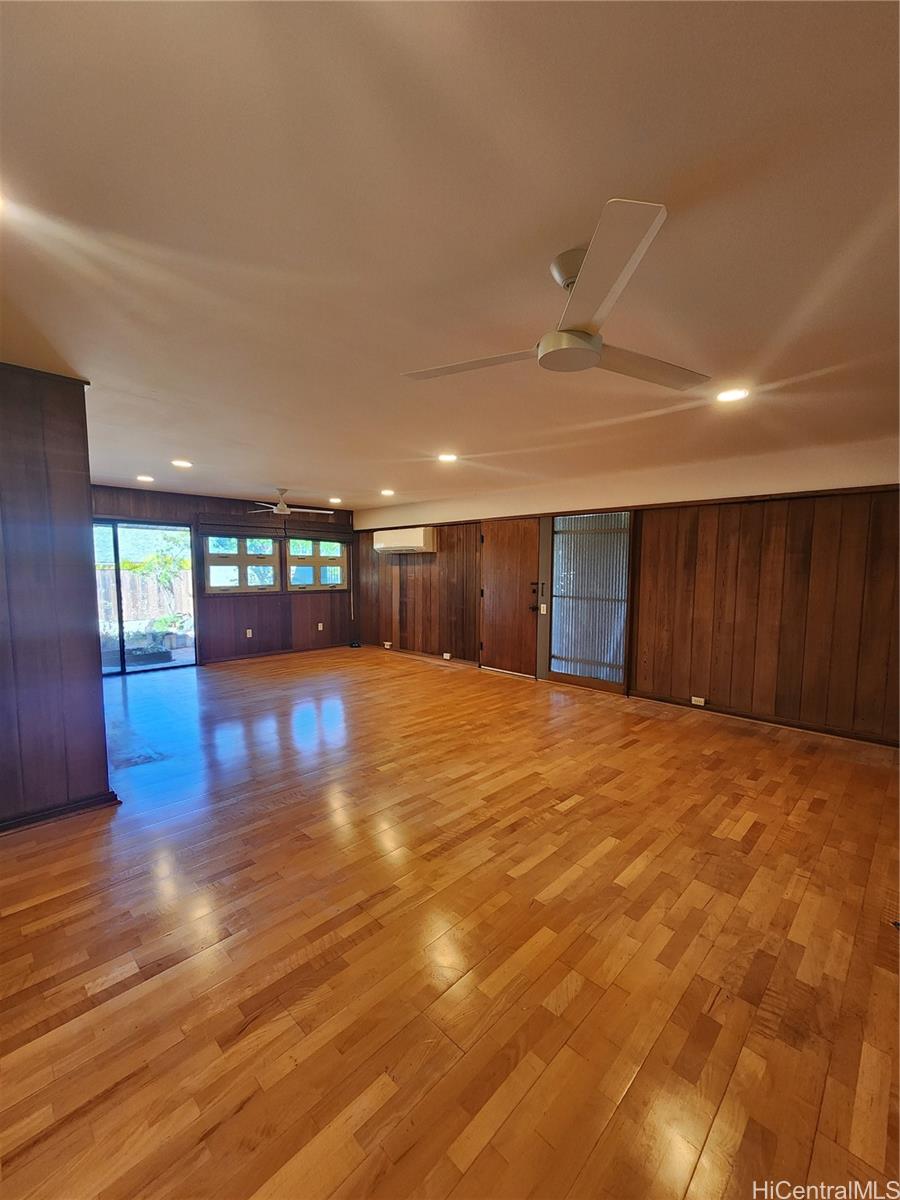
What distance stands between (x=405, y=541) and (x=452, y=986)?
20.9 feet

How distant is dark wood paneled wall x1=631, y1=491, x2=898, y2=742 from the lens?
3889mm

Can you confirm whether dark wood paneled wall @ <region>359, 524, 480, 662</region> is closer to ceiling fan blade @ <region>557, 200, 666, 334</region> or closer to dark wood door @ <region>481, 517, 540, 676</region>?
dark wood door @ <region>481, 517, 540, 676</region>

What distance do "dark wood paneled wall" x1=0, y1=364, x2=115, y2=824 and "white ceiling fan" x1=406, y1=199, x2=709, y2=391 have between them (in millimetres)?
2201

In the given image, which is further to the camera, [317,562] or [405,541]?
[317,562]

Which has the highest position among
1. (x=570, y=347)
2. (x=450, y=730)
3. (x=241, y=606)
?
(x=570, y=347)

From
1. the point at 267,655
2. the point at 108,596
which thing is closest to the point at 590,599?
the point at 267,655

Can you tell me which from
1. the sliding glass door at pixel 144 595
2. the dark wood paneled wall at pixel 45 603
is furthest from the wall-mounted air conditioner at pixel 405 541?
the dark wood paneled wall at pixel 45 603

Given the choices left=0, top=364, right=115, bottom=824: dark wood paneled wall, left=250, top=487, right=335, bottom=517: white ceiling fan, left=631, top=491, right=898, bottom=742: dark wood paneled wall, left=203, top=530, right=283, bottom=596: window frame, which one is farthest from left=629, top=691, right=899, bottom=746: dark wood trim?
left=203, top=530, right=283, bottom=596: window frame

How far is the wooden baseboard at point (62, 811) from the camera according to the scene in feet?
8.45

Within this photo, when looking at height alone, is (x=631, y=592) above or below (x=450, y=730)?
above

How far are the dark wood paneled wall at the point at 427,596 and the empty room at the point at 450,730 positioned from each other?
2986 mm

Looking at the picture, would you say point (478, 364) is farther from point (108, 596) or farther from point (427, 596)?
point (108, 596)

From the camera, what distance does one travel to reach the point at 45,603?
2.63m

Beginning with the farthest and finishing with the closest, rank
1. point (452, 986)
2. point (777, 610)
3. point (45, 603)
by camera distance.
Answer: point (777, 610)
point (45, 603)
point (452, 986)
